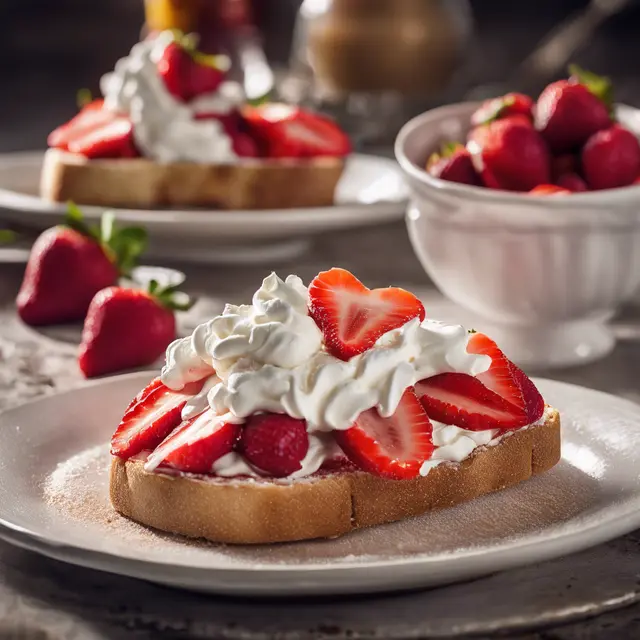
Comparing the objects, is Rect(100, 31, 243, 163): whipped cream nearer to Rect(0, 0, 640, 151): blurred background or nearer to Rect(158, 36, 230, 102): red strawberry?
Rect(158, 36, 230, 102): red strawberry

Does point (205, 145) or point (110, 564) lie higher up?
point (110, 564)

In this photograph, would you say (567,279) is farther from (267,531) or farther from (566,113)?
(267,531)

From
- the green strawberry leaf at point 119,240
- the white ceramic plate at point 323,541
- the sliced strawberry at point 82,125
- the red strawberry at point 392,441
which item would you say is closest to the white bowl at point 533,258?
the white ceramic plate at point 323,541

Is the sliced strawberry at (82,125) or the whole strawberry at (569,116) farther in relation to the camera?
the sliced strawberry at (82,125)

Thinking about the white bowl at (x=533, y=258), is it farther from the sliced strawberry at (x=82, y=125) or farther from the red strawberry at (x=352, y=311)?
the sliced strawberry at (x=82, y=125)

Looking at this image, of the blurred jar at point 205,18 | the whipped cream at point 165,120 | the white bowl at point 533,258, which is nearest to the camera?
the white bowl at point 533,258

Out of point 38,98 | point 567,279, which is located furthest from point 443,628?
point 38,98

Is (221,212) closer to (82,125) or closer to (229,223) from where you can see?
(229,223)
